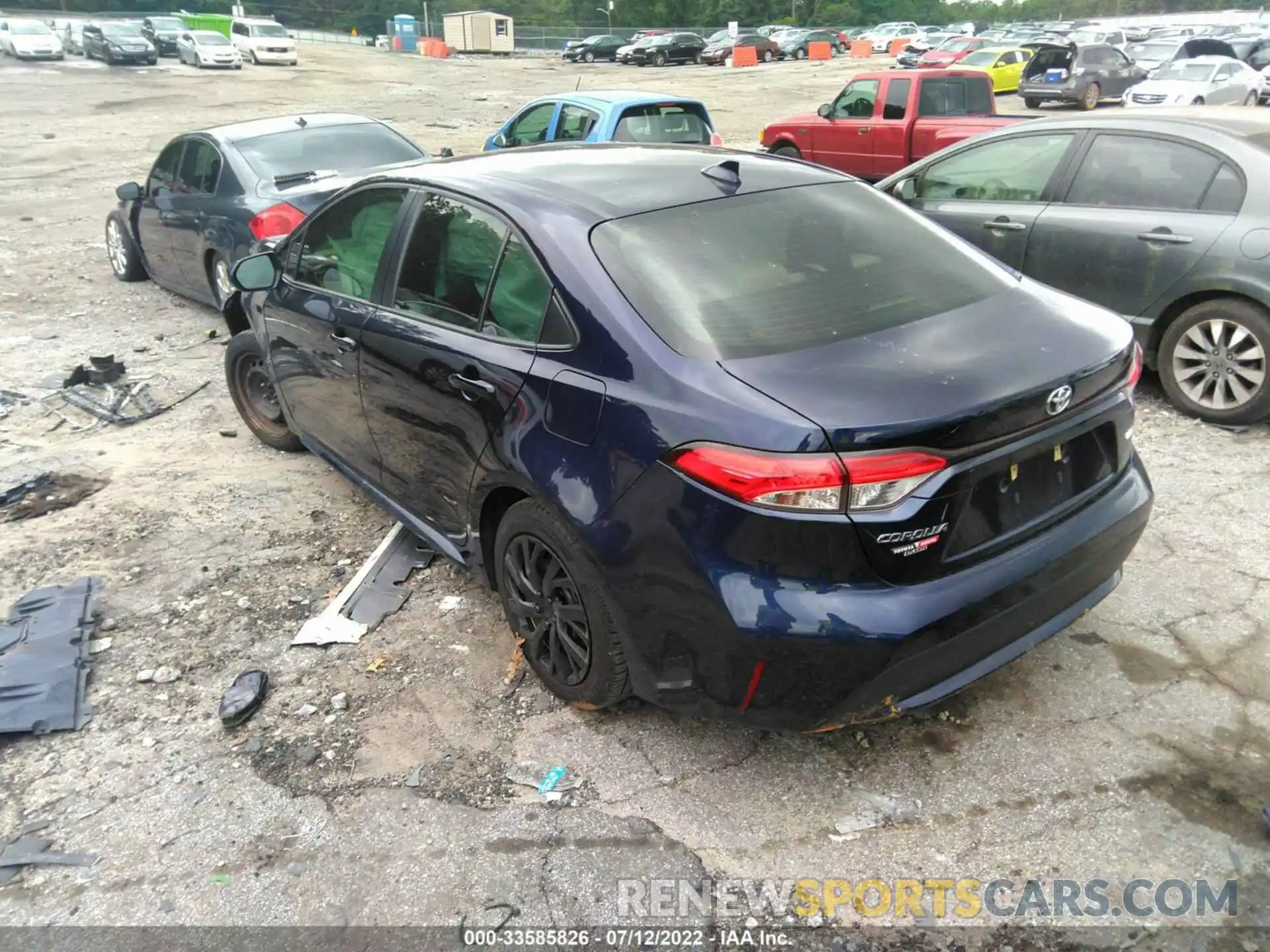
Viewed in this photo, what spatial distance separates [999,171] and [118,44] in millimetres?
41855

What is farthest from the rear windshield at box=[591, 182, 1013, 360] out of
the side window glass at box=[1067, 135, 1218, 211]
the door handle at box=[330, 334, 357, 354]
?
the side window glass at box=[1067, 135, 1218, 211]

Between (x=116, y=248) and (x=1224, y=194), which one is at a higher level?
(x=1224, y=194)

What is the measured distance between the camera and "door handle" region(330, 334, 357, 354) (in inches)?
151

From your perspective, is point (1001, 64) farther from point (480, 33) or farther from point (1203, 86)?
point (480, 33)

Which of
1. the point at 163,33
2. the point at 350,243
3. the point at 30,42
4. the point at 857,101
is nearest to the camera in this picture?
the point at 350,243

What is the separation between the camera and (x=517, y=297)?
305 cm

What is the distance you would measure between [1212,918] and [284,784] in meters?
2.66

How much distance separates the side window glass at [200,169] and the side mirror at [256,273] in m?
3.68

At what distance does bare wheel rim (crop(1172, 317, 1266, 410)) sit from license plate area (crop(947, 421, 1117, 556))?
287cm

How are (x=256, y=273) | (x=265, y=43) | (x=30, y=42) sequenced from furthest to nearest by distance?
(x=265, y=43) < (x=30, y=42) < (x=256, y=273)

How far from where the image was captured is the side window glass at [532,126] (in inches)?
403

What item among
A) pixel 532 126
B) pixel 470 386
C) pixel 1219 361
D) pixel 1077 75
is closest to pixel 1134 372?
pixel 470 386

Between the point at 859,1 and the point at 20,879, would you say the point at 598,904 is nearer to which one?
the point at 20,879

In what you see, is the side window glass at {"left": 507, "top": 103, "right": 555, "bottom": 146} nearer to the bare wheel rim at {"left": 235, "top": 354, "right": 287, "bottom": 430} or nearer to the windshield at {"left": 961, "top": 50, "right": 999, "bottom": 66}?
the bare wheel rim at {"left": 235, "top": 354, "right": 287, "bottom": 430}
